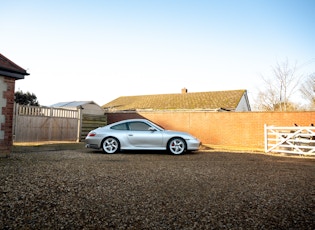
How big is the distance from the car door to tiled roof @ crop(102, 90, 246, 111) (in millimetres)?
12058

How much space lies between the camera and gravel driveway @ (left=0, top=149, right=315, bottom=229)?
7.81 feet

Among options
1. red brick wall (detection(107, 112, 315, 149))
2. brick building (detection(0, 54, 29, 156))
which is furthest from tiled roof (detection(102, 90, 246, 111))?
brick building (detection(0, 54, 29, 156))

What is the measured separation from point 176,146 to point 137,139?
147 centimetres

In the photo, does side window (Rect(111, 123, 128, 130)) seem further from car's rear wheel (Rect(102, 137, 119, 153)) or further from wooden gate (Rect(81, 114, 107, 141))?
wooden gate (Rect(81, 114, 107, 141))

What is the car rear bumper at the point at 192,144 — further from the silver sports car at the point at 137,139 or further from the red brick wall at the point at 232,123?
the red brick wall at the point at 232,123

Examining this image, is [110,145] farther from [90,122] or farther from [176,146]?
[90,122]

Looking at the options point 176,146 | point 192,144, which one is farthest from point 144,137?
point 192,144

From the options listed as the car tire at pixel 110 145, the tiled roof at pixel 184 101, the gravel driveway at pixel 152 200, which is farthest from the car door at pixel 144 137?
the tiled roof at pixel 184 101

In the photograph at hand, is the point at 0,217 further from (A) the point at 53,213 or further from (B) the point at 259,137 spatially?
(B) the point at 259,137

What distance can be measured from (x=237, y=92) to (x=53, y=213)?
902 inches

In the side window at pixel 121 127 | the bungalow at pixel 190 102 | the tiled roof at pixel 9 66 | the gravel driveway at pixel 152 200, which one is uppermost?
the bungalow at pixel 190 102

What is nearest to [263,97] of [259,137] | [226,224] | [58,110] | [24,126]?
[259,137]

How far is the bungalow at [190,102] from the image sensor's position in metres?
20.6

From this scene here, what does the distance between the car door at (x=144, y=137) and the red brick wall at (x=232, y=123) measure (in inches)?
253
